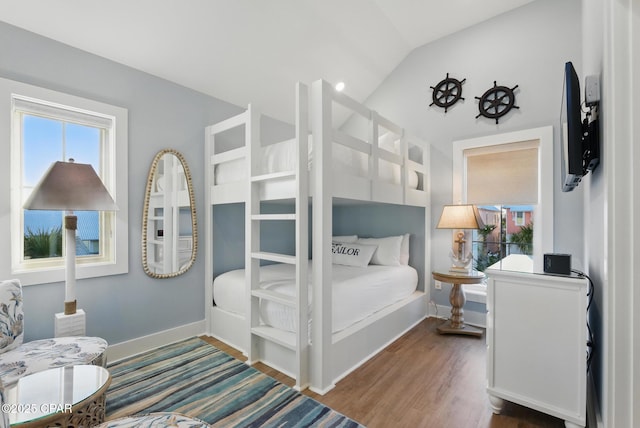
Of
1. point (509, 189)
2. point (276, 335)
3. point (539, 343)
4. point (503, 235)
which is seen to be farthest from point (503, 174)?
point (276, 335)

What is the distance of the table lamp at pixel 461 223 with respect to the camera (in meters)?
2.79

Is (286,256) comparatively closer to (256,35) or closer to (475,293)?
(256,35)

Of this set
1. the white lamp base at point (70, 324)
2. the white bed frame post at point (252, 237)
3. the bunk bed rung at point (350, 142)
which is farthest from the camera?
the white bed frame post at point (252, 237)

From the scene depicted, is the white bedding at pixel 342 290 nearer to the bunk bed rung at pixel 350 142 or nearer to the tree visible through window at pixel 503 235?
the tree visible through window at pixel 503 235

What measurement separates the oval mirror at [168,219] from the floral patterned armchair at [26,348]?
0.83 m

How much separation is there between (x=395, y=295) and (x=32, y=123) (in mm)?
3210

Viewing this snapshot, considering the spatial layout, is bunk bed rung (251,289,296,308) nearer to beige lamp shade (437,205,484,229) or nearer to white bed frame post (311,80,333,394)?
white bed frame post (311,80,333,394)

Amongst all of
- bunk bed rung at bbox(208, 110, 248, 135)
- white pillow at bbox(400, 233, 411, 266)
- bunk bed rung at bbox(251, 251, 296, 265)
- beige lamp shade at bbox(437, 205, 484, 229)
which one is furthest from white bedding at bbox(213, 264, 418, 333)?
bunk bed rung at bbox(208, 110, 248, 135)

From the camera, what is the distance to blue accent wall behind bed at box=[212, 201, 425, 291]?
3.04 m

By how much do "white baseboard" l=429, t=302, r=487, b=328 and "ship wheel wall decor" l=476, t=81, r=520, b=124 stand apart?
2.05 m

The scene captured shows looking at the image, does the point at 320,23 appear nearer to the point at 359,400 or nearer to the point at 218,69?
the point at 218,69

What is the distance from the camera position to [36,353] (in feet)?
5.21

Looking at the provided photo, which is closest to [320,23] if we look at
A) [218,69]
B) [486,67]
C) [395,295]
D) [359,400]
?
[218,69]

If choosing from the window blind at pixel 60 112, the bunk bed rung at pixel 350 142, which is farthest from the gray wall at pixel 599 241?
the window blind at pixel 60 112
